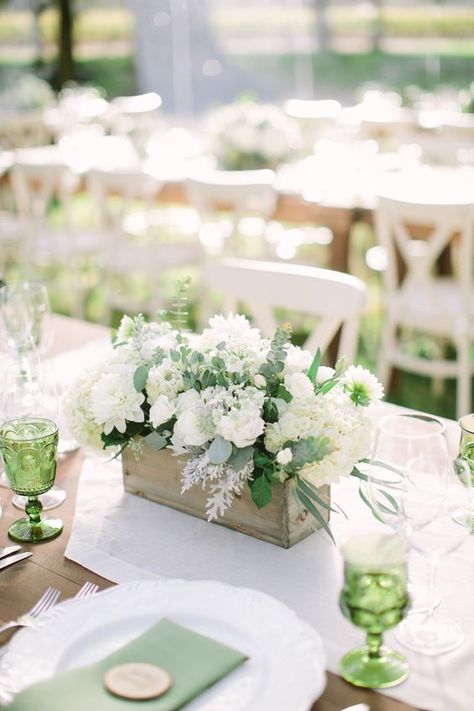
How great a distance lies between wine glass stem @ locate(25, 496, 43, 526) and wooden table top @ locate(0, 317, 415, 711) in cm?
4

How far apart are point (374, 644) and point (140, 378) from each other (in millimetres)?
470

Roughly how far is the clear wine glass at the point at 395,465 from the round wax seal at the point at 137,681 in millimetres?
303

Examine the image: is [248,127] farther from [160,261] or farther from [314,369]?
[314,369]

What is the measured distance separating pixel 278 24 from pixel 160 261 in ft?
15.5

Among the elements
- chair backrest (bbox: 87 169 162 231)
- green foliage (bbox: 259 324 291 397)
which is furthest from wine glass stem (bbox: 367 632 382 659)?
chair backrest (bbox: 87 169 162 231)

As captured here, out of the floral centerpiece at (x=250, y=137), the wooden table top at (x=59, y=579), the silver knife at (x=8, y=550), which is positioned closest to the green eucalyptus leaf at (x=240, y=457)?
the wooden table top at (x=59, y=579)

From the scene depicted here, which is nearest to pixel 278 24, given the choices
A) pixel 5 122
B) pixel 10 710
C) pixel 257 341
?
pixel 5 122

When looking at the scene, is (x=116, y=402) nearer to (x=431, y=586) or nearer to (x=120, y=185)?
(x=431, y=586)

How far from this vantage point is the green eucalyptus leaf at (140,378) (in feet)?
4.09

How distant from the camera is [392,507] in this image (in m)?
1.06

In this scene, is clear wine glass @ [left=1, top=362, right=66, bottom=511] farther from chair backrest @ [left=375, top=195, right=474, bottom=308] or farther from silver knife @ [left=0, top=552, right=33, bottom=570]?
chair backrest @ [left=375, top=195, right=474, bottom=308]

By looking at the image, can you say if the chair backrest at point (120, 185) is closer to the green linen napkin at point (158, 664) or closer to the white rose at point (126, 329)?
the white rose at point (126, 329)

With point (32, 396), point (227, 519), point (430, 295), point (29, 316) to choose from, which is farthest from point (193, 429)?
point (430, 295)

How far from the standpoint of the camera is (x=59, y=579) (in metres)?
1.16
